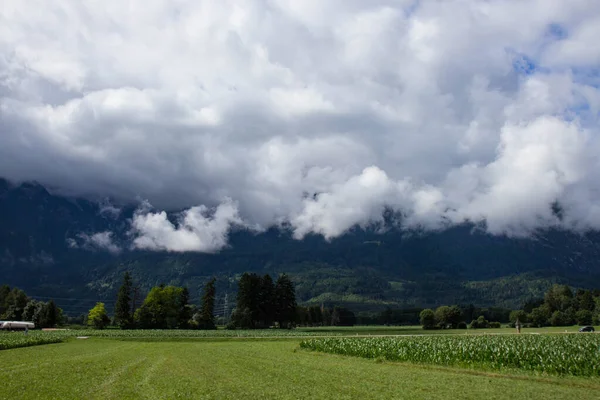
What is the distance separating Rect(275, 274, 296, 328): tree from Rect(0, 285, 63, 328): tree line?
74224 mm

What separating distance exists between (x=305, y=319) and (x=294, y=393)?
596 ft

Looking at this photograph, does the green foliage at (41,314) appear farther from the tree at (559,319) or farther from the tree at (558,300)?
the tree at (558,300)

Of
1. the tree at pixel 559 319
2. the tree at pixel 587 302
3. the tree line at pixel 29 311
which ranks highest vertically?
the tree line at pixel 29 311

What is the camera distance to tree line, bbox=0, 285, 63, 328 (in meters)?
146

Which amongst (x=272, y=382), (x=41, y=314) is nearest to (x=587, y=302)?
(x=272, y=382)

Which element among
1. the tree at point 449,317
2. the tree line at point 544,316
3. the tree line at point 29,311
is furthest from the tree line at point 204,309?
the tree at point 449,317

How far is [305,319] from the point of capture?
7835 inches

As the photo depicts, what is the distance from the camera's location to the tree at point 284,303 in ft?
482

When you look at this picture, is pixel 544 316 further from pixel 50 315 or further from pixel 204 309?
pixel 50 315

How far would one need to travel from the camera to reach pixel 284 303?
148000mm

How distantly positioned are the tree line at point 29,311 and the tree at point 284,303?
74.2 meters

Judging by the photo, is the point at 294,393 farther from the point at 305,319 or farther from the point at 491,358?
the point at 305,319

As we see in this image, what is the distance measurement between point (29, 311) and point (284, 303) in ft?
→ 277

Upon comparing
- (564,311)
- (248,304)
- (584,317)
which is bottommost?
(584,317)
